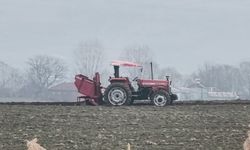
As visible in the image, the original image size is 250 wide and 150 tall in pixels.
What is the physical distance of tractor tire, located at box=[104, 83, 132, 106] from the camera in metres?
26.6

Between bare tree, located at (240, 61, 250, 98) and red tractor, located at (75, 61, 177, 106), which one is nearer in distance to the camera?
red tractor, located at (75, 61, 177, 106)

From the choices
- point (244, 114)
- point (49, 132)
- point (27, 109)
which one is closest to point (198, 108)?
point (244, 114)

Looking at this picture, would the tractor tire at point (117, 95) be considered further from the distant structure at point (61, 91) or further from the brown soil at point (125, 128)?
the distant structure at point (61, 91)

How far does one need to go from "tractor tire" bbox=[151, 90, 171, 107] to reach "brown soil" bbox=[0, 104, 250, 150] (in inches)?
98.0

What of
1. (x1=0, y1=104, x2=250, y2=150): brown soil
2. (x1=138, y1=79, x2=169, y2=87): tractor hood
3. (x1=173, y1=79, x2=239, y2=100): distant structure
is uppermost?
(x1=173, y1=79, x2=239, y2=100): distant structure

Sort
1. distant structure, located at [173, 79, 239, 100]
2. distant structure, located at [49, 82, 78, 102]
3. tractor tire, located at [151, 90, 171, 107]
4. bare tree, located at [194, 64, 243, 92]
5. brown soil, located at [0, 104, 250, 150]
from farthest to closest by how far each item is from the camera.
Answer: bare tree, located at [194, 64, 243, 92] → distant structure, located at [49, 82, 78, 102] → distant structure, located at [173, 79, 239, 100] → tractor tire, located at [151, 90, 171, 107] → brown soil, located at [0, 104, 250, 150]

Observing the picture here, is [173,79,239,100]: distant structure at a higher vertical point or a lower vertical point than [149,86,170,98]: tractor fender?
higher

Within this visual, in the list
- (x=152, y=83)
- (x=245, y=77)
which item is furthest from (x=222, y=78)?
(x=152, y=83)

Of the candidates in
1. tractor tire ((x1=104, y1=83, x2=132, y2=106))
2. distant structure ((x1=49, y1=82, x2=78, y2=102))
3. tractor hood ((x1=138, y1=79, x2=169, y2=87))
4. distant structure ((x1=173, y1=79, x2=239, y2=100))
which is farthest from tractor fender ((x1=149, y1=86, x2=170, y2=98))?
distant structure ((x1=49, y1=82, x2=78, y2=102))

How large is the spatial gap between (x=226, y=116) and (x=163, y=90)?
6.22 m

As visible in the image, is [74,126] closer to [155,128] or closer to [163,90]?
[155,128]

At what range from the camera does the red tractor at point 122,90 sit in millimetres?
26656

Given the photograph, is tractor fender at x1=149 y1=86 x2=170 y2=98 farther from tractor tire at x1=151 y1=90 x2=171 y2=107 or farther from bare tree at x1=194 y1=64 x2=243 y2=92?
bare tree at x1=194 y1=64 x2=243 y2=92

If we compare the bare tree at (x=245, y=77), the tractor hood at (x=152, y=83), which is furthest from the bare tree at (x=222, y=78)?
the tractor hood at (x=152, y=83)
